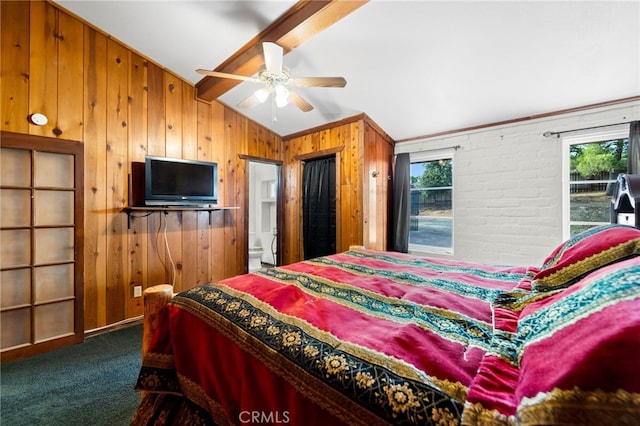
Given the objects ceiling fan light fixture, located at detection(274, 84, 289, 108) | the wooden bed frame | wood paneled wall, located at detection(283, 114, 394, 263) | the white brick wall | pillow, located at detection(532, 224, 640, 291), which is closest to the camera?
pillow, located at detection(532, 224, 640, 291)

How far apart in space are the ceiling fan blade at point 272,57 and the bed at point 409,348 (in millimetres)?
1525

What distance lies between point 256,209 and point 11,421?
13.9 ft

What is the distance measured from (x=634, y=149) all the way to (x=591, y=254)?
1.98 m

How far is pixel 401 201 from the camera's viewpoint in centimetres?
357

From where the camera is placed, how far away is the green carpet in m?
1.50

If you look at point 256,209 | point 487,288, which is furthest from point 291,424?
point 256,209

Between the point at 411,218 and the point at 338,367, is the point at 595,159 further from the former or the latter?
the point at 338,367

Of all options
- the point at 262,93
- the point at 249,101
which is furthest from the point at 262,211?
the point at 262,93

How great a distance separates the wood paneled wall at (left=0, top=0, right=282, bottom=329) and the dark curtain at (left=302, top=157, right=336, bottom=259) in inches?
42.7

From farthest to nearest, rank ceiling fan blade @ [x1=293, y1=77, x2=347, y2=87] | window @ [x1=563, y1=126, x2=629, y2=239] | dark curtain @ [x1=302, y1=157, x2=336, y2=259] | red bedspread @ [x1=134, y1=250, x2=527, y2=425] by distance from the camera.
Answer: dark curtain @ [x1=302, y1=157, x2=336, y2=259] → window @ [x1=563, y1=126, x2=629, y2=239] → ceiling fan blade @ [x1=293, y1=77, x2=347, y2=87] → red bedspread @ [x1=134, y1=250, x2=527, y2=425]

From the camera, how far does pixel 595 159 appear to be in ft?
8.01

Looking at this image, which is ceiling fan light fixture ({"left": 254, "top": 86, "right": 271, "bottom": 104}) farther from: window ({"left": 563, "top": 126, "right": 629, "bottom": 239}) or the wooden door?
window ({"left": 563, "top": 126, "right": 629, "bottom": 239})

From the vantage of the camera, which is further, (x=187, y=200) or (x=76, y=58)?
(x=187, y=200)

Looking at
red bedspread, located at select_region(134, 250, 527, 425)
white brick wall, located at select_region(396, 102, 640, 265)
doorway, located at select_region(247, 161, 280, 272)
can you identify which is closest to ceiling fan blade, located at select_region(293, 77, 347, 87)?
red bedspread, located at select_region(134, 250, 527, 425)
